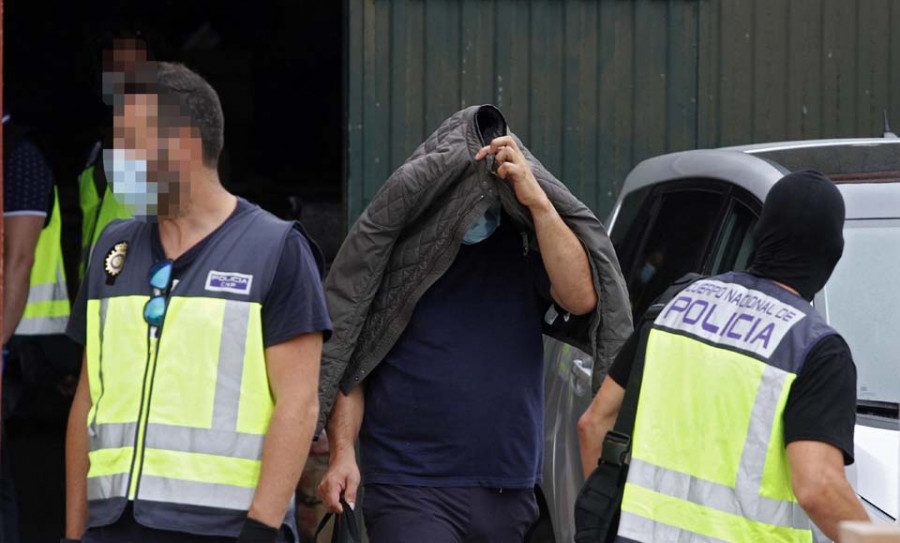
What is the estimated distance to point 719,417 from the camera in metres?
3.08

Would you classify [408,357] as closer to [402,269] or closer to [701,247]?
[402,269]

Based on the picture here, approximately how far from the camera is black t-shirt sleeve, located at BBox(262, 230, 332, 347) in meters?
3.07

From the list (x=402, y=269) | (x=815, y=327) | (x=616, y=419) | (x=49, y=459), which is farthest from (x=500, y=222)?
(x=49, y=459)

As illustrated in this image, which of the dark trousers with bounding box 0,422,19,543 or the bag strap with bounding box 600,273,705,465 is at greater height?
the bag strap with bounding box 600,273,705,465

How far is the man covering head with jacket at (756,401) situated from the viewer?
2.96 meters

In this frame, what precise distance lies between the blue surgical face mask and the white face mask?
1.02 m

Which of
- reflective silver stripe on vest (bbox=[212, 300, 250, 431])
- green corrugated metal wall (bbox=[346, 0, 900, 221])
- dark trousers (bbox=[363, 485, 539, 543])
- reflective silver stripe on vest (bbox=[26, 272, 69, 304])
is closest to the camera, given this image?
reflective silver stripe on vest (bbox=[212, 300, 250, 431])

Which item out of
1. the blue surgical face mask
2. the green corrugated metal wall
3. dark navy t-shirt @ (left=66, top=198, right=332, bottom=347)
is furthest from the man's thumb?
the green corrugated metal wall

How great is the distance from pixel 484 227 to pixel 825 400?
121cm

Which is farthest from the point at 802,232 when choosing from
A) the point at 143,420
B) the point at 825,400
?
the point at 143,420

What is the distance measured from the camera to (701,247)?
4.44 meters

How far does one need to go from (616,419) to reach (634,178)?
1.95m

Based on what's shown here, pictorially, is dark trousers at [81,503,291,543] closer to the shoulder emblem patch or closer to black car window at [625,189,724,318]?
the shoulder emblem patch

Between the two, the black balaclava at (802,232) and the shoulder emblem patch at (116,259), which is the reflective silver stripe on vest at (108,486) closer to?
the shoulder emblem patch at (116,259)
